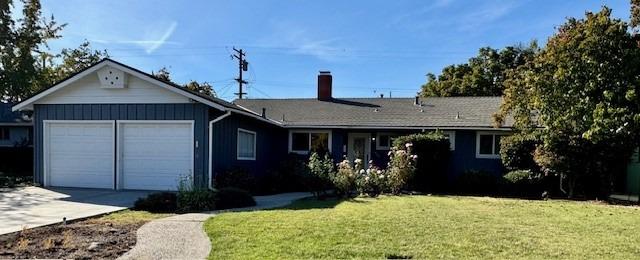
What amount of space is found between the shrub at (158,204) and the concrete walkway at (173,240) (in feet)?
4.85

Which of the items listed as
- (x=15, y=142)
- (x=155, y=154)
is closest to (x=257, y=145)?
(x=155, y=154)

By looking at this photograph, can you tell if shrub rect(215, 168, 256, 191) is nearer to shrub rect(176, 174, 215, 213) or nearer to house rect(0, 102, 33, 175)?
shrub rect(176, 174, 215, 213)

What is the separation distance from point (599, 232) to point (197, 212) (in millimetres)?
7053

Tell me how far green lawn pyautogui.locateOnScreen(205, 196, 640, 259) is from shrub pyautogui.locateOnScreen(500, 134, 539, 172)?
5.80 m

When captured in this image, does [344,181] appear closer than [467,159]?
Yes

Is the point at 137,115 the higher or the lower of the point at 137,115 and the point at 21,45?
the lower

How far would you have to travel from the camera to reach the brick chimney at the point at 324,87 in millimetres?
23250

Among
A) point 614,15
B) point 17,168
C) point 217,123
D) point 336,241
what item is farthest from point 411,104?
point 17,168

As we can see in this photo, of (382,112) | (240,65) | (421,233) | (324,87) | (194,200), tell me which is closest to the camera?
(421,233)

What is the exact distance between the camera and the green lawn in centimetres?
600

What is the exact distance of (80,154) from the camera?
14.7 m

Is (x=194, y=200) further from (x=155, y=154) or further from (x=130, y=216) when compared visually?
(x=155, y=154)

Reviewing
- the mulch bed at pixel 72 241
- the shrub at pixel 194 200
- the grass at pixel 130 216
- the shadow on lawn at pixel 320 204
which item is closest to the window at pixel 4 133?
the grass at pixel 130 216

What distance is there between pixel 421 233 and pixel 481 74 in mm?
31032
